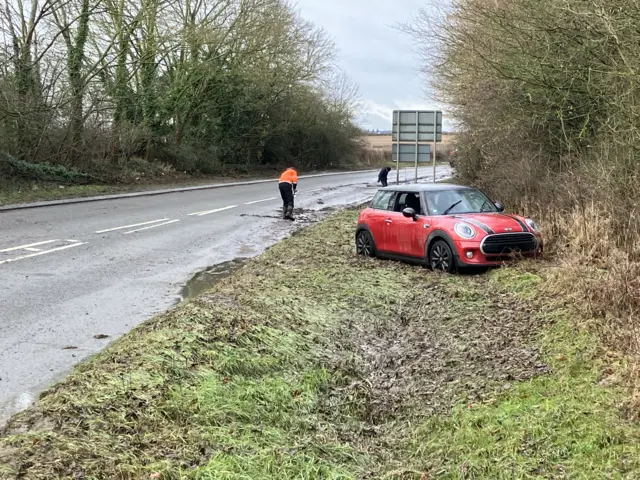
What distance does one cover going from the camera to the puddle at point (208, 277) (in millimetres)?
9266

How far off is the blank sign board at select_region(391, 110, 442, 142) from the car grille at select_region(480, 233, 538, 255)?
15.2 metres

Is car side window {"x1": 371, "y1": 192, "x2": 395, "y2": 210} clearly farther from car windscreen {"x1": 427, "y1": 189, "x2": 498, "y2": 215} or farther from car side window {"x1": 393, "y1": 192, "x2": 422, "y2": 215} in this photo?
car windscreen {"x1": 427, "y1": 189, "x2": 498, "y2": 215}

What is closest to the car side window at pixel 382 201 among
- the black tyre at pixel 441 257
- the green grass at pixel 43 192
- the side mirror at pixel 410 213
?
the side mirror at pixel 410 213

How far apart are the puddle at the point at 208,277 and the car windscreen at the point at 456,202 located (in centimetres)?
378

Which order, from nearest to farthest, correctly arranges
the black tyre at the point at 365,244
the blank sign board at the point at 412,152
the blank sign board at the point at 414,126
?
1. the black tyre at the point at 365,244
2. the blank sign board at the point at 414,126
3. the blank sign board at the point at 412,152

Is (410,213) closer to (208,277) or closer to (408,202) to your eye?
(408,202)

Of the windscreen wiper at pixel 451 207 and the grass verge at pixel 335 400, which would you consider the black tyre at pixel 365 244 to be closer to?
the windscreen wiper at pixel 451 207

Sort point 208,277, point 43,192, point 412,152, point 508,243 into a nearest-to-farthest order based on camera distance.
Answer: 1. point 508,243
2. point 208,277
3. point 43,192
4. point 412,152

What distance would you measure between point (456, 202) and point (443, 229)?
1.15m

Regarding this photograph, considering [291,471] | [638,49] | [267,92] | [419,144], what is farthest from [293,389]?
[267,92]

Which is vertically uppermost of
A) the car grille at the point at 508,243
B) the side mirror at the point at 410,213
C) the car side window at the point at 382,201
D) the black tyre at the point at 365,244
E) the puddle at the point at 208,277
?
the car side window at the point at 382,201

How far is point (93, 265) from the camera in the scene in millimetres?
10969

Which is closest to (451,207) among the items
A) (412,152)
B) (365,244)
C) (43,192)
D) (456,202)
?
(456,202)

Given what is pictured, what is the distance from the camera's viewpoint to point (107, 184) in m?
27.7
